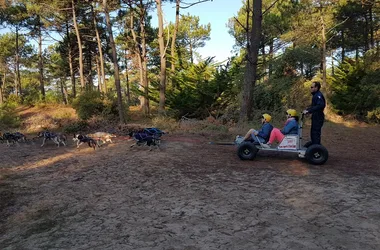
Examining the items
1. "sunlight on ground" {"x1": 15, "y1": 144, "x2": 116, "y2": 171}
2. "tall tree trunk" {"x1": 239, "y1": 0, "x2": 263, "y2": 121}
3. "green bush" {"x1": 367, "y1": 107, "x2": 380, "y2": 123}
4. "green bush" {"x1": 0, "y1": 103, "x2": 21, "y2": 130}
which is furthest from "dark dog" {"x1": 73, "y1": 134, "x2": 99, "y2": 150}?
"green bush" {"x1": 367, "y1": 107, "x2": 380, "y2": 123}

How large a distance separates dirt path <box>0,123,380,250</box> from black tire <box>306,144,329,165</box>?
17 centimetres

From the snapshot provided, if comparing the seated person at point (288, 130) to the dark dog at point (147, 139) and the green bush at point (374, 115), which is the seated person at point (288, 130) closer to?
the dark dog at point (147, 139)

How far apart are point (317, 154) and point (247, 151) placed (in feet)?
5.08

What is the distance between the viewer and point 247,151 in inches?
284

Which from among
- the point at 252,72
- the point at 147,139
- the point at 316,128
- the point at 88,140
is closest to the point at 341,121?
the point at 252,72

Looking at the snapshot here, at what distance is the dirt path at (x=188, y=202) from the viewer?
3.57 metres

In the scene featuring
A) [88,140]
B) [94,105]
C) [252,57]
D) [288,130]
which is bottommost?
[88,140]

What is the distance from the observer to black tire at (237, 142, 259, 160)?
7156 mm

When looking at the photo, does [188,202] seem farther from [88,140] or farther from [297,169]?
[88,140]

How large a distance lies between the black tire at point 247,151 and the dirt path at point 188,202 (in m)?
0.18

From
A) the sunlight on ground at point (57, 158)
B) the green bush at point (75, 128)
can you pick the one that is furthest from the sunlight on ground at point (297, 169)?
the green bush at point (75, 128)

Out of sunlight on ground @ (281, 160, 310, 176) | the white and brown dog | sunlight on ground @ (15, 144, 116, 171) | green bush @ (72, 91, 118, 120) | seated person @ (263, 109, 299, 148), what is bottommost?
sunlight on ground @ (281, 160, 310, 176)

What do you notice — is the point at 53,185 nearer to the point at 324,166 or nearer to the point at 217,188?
the point at 217,188

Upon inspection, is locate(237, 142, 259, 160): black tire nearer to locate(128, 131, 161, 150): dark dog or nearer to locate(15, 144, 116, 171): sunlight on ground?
locate(128, 131, 161, 150): dark dog
